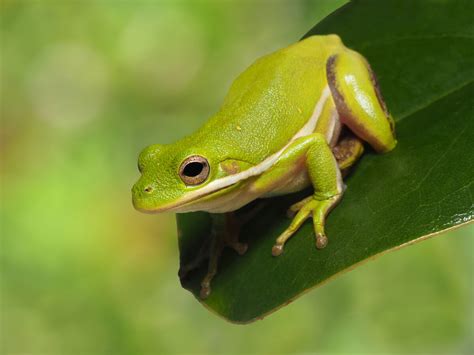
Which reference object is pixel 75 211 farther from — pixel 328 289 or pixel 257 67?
pixel 257 67

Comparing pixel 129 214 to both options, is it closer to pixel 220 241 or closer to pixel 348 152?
pixel 220 241

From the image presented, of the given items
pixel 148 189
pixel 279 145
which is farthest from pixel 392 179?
pixel 148 189

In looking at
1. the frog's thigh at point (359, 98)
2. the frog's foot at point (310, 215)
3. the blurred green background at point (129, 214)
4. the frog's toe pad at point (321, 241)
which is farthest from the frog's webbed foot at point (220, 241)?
the blurred green background at point (129, 214)

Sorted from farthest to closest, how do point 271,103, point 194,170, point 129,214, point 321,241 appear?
point 129,214 < point 271,103 < point 194,170 < point 321,241

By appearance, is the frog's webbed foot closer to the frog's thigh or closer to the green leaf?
the green leaf

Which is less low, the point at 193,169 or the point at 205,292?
the point at 193,169

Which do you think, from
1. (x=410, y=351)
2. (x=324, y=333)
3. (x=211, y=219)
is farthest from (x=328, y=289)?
(x=211, y=219)
